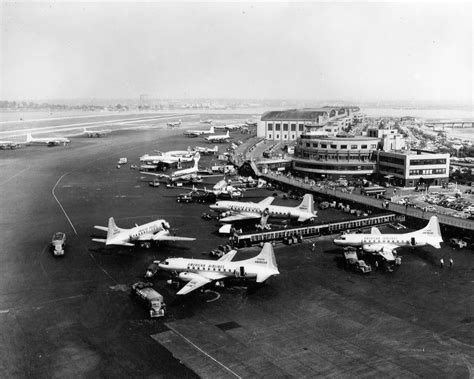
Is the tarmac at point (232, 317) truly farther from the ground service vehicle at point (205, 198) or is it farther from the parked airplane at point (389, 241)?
the ground service vehicle at point (205, 198)

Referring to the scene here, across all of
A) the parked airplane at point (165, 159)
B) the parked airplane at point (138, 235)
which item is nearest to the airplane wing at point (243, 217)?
the parked airplane at point (138, 235)

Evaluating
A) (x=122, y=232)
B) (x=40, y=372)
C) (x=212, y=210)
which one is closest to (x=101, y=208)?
(x=212, y=210)

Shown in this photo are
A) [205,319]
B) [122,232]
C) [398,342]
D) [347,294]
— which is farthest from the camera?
[122,232]

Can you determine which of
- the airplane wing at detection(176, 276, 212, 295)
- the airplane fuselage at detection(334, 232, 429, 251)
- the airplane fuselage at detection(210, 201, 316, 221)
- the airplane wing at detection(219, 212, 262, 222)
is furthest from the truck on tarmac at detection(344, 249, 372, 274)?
the airplane wing at detection(219, 212, 262, 222)

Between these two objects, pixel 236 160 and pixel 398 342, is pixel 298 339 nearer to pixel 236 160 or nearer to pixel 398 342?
pixel 398 342

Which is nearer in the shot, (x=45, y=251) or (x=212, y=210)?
(x=45, y=251)

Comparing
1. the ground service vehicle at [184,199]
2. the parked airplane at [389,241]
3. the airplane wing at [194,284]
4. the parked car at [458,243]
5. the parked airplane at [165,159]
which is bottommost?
the parked car at [458,243]
